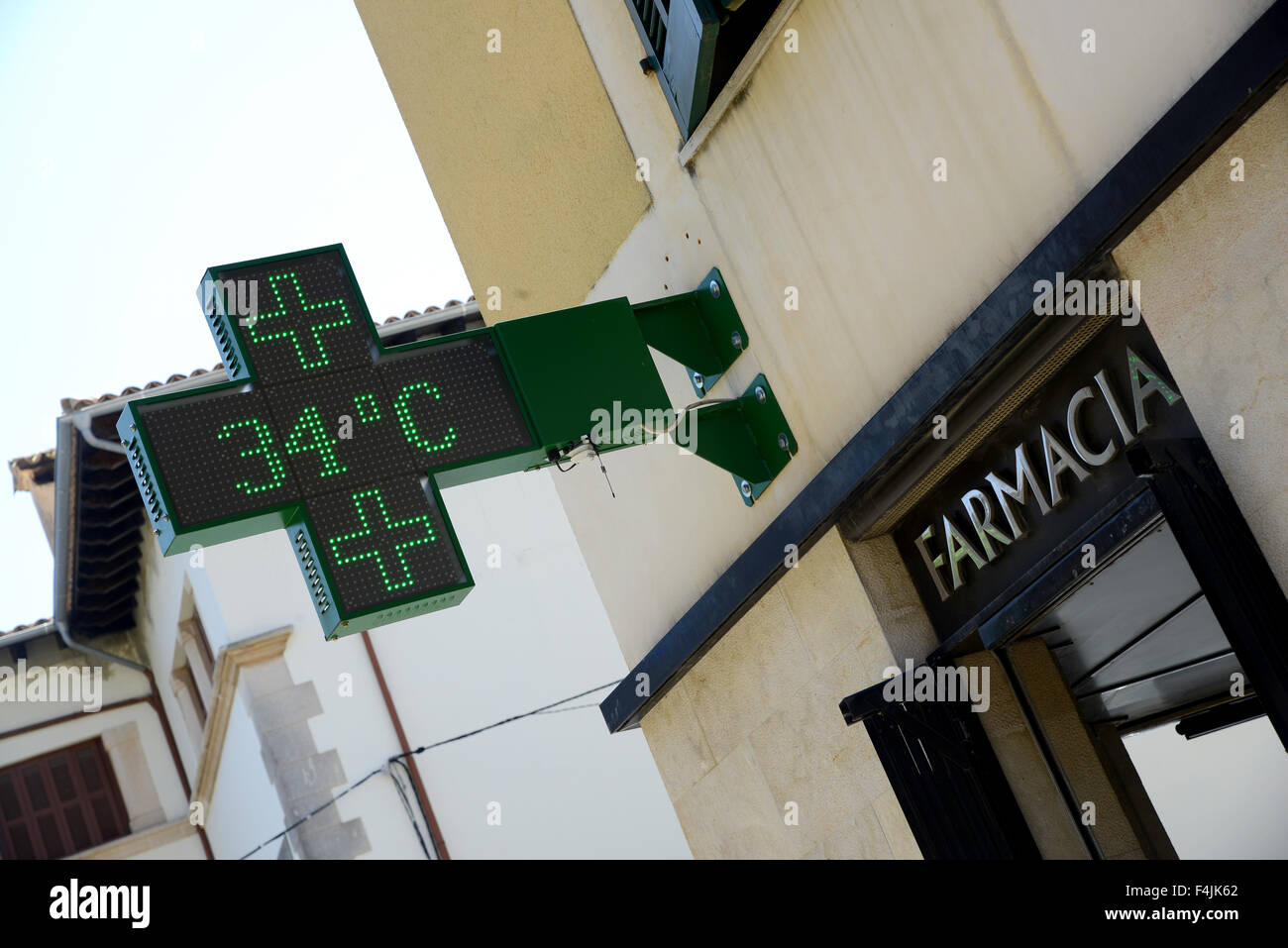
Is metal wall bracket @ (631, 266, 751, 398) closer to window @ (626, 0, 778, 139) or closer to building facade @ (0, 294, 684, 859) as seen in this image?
window @ (626, 0, 778, 139)

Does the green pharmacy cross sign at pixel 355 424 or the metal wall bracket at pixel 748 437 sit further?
the metal wall bracket at pixel 748 437

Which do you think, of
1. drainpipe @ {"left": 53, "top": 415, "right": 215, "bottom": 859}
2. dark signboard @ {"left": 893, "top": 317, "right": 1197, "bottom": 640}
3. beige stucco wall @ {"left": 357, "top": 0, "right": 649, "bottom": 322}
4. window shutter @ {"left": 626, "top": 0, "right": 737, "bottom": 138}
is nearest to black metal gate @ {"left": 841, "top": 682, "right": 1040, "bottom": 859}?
dark signboard @ {"left": 893, "top": 317, "right": 1197, "bottom": 640}

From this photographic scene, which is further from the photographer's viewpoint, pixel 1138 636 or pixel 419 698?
pixel 419 698

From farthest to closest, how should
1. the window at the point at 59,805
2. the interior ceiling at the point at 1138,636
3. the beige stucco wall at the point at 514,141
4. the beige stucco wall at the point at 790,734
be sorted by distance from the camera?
the window at the point at 59,805, the beige stucco wall at the point at 514,141, the interior ceiling at the point at 1138,636, the beige stucco wall at the point at 790,734

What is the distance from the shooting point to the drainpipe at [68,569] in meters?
14.3

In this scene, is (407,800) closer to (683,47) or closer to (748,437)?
(748,437)

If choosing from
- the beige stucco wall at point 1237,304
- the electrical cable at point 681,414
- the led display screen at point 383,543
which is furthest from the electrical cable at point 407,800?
the beige stucco wall at point 1237,304

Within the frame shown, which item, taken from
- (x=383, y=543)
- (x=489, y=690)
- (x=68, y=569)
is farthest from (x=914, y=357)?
(x=68, y=569)

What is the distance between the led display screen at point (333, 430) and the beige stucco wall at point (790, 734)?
1529mm

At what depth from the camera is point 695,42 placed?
18.2 feet

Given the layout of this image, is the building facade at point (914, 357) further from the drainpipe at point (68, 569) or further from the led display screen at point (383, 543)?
the drainpipe at point (68, 569)

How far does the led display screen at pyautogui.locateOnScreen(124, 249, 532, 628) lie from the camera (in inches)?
177

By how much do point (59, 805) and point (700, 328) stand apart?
16059 mm
